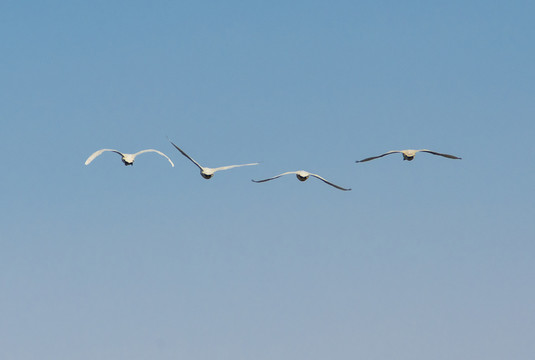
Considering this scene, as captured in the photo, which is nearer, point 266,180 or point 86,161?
point 86,161

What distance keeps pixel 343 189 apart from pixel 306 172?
25.4ft

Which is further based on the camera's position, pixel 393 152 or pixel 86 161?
pixel 393 152

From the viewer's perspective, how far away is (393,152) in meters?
194

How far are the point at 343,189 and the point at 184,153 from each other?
3121 centimetres

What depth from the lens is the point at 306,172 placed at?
651 feet

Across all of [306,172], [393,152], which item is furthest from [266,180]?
[393,152]

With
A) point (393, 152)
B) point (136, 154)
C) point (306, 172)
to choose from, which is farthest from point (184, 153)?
point (393, 152)

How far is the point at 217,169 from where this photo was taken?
650 feet

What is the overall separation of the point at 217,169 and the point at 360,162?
26761 millimetres

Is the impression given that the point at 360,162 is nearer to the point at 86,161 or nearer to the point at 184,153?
the point at 184,153

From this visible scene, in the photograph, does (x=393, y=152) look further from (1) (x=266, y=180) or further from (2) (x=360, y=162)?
(1) (x=266, y=180)

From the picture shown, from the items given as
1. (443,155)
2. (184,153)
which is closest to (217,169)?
(184,153)

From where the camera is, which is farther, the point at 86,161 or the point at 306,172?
the point at 306,172

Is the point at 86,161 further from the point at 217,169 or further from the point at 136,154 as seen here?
the point at 217,169
